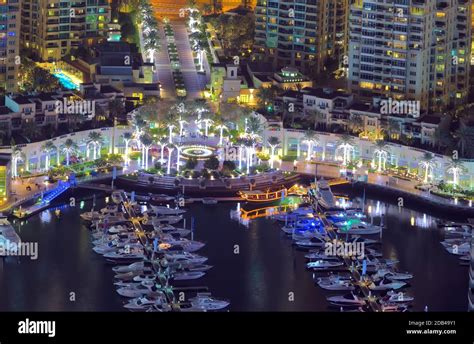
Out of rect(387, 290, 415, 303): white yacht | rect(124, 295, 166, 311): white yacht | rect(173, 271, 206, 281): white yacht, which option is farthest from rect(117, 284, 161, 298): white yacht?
rect(387, 290, 415, 303): white yacht

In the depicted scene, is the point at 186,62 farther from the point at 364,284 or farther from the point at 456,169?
the point at 364,284

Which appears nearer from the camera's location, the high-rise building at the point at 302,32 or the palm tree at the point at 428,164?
the palm tree at the point at 428,164

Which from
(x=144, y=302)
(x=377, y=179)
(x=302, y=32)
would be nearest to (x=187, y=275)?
(x=144, y=302)

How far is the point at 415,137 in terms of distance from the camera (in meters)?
41.8

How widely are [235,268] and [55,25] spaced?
2014 cm

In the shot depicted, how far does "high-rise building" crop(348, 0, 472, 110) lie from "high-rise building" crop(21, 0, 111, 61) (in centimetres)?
1031

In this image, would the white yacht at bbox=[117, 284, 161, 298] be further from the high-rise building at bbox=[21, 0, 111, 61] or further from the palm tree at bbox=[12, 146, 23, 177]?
the high-rise building at bbox=[21, 0, 111, 61]

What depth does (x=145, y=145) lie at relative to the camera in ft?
134

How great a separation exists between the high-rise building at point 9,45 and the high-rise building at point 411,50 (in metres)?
11.1

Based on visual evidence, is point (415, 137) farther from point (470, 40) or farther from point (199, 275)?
point (199, 275)

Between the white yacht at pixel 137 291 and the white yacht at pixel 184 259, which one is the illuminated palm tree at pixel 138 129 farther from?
the white yacht at pixel 137 291

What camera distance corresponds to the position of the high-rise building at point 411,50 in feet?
148

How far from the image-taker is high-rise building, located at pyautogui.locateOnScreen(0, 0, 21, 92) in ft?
149

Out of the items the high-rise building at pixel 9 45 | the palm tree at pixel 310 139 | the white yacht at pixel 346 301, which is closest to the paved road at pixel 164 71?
the high-rise building at pixel 9 45
